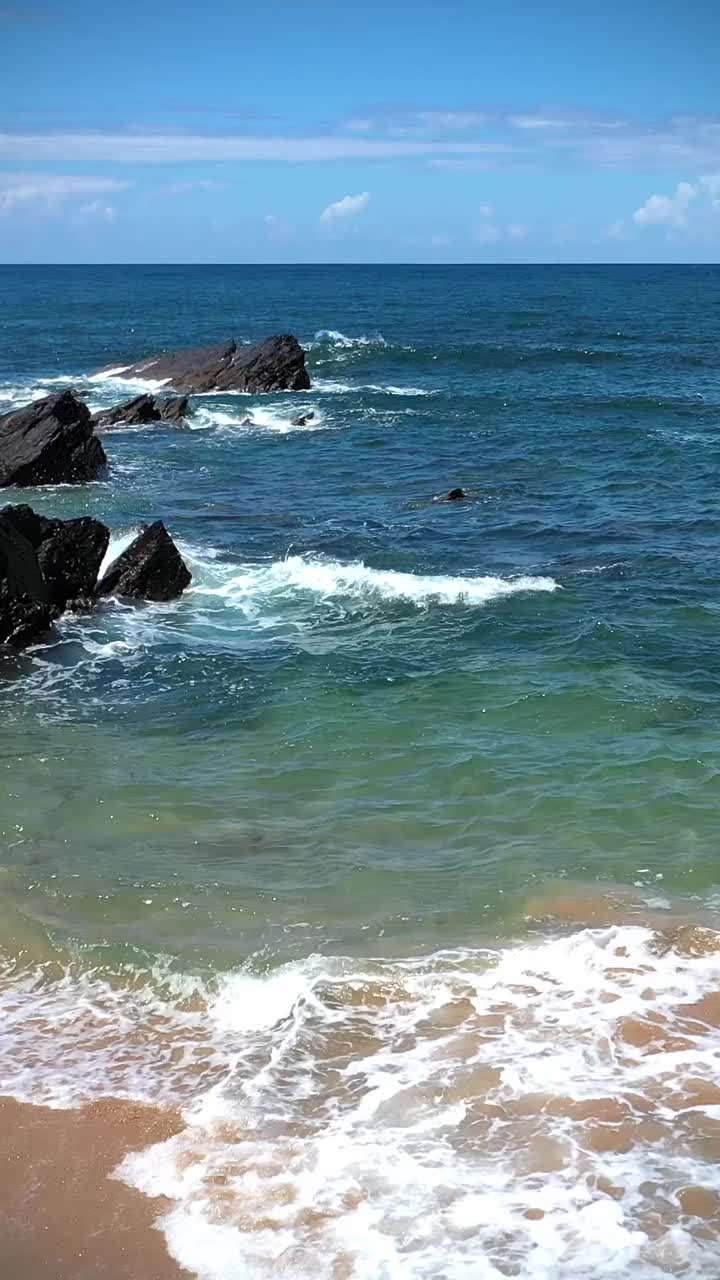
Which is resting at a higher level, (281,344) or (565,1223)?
(281,344)

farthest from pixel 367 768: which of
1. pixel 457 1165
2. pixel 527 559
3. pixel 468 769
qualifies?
pixel 527 559

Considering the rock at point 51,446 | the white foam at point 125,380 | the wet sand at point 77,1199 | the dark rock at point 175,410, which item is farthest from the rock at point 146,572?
the white foam at point 125,380

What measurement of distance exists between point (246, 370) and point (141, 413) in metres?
9.03

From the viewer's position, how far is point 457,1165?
8625 mm

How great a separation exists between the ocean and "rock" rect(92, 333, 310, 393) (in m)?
22.0

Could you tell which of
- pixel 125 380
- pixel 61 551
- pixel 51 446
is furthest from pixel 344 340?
pixel 61 551

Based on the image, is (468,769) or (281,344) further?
(281,344)

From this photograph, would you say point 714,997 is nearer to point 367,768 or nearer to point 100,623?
point 367,768

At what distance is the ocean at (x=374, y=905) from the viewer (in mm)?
8266

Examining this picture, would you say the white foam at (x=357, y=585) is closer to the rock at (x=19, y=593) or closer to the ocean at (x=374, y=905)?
the ocean at (x=374, y=905)

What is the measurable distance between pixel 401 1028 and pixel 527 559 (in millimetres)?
15813

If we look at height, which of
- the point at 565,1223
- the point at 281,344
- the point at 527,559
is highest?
the point at 281,344

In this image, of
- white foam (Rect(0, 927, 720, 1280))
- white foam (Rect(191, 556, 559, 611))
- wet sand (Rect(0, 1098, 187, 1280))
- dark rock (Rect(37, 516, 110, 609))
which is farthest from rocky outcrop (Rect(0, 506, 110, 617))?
wet sand (Rect(0, 1098, 187, 1280))

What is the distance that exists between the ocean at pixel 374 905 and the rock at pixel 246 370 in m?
22.0
